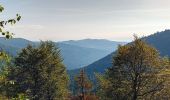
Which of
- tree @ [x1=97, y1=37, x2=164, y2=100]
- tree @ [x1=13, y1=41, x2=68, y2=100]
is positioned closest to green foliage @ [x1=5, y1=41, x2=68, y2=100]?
tree @ [x1=13, y1=41, x2=68, y2=100]

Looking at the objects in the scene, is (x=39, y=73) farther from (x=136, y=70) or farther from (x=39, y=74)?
(x=136, y=70)

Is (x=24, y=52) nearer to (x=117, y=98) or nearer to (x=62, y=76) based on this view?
(x=62, y=76)

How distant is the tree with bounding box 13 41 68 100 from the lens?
59.7m

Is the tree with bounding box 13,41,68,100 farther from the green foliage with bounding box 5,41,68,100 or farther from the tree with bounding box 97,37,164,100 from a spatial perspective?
the tree with bounding box 97,37,164,100

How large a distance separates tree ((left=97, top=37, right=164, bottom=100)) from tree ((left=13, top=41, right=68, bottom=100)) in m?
25.7

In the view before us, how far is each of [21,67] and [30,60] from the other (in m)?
1.98

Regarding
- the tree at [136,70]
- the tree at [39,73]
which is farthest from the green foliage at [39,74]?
the tree at [136,70]

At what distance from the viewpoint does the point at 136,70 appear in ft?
115

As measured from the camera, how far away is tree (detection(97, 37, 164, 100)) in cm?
3425

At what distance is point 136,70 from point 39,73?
90.8ft

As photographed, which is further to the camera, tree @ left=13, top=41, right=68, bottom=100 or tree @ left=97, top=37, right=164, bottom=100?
tree @ left=13, top=41, right=68, bottom=100

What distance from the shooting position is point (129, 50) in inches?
1377

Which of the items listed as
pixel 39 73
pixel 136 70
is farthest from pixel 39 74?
pixel 136 70

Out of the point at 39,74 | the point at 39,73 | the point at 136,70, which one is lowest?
the point at 39,74
